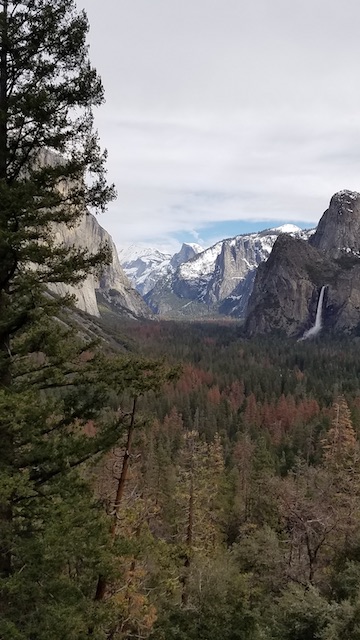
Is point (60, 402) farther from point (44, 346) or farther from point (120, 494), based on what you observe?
point (120, 494)

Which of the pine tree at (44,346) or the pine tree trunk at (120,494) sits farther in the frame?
the pine tree trunk at (120,494)

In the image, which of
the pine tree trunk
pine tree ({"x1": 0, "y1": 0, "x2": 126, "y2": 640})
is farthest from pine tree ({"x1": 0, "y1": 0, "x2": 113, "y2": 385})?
the pine tree trunk

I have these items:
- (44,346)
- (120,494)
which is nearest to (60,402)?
(44,346)

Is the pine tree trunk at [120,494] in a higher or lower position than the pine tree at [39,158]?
lower

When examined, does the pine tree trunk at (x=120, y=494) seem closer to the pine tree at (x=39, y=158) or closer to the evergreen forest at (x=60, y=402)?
the evergreen forest at (x=60, y=402)

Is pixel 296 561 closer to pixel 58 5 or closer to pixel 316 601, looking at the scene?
pixel 316 601

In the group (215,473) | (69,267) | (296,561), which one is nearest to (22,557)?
(69,267)

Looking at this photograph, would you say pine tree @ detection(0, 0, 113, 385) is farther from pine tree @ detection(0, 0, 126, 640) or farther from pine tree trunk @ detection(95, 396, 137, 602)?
pine tree trunk @ detection(95, 396, 137, 602)

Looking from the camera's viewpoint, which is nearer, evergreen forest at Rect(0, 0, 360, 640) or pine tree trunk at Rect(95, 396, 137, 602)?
evergreen forest at Rect(0, 0, 360, 640)

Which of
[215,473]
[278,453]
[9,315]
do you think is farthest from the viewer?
[278,453]

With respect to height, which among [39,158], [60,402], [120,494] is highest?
[39,158]

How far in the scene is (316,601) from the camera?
13.6m

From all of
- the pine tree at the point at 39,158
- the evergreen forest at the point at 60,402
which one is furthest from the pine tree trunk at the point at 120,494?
the pine tree at the point at 39,158

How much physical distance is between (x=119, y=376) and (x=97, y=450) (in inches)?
65.9
